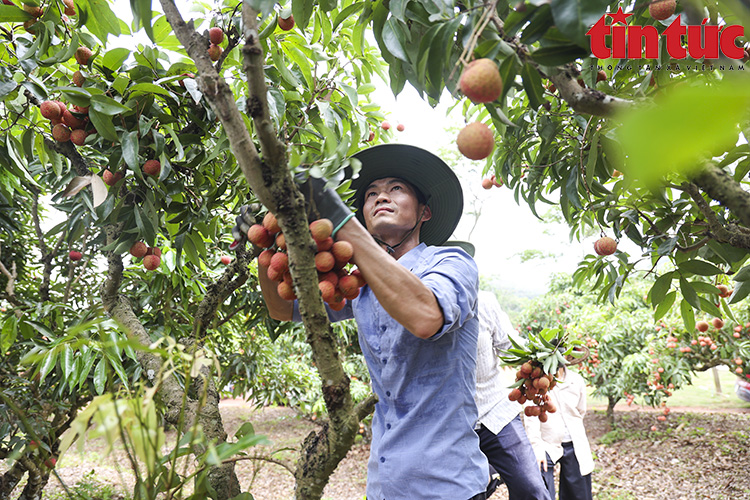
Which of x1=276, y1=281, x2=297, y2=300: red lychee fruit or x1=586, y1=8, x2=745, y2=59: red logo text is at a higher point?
x1=586, y1=8, x2=745, y2=59: red logo text

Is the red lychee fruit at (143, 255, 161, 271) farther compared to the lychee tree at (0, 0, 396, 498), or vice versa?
the red lychee fruit at (143, 255, 161, 271)

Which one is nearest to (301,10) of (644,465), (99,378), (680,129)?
(680,129)

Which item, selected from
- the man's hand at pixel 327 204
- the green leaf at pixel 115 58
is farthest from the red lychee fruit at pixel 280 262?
the green leaf at pixel 115 58

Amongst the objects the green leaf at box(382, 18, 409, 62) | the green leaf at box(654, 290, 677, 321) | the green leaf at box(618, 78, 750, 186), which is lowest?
the green leaf at box(654, 290, 677, 321)

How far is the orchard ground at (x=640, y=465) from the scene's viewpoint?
5.08 meters

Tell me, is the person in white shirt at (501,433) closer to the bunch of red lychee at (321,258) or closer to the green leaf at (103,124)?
the bunch of red lychee at (321,258)

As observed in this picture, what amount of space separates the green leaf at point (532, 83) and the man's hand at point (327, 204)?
40cm

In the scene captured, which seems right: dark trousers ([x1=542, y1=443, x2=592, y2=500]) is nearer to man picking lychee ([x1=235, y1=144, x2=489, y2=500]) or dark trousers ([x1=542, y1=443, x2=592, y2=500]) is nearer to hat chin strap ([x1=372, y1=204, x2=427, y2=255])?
A: man picking lychee ([x1=235, y1=144, x2=489, y2=500])

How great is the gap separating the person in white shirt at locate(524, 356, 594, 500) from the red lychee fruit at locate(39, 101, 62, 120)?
3.62m

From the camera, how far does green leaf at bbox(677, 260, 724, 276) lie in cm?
164

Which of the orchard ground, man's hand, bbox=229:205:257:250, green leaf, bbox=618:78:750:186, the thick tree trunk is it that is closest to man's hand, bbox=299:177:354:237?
man's hand, bbox=229:205:257:250

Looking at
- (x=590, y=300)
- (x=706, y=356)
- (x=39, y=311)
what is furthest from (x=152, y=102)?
(x=590, y=300)

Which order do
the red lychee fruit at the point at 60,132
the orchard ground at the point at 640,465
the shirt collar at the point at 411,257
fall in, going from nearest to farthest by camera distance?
the red lychee fruit at the point at 60,132 < the shirt collar at the point at 411,257 < the orchard ground at the point at 640,465

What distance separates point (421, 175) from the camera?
6.07 ft
